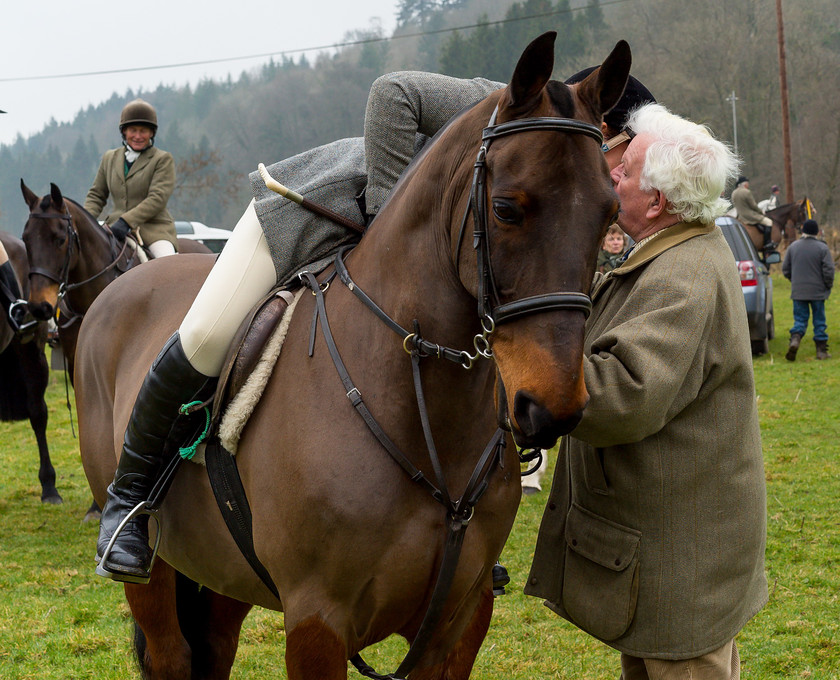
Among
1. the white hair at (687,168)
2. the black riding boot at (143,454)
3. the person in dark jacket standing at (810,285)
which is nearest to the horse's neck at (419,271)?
the white hair at (687,168)

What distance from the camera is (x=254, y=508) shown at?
254cm

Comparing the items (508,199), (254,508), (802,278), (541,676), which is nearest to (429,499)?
(254,508)

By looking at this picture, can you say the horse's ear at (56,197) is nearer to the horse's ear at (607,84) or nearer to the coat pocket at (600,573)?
the coat pocket at (600,573)

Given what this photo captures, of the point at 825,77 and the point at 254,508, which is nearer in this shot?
the point at 254,508

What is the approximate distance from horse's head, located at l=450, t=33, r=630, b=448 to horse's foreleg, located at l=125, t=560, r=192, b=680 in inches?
85.8

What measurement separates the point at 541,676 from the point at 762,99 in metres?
44.7

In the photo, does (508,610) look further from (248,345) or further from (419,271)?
(419,271)

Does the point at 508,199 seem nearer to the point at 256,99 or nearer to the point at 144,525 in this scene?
the point at 144,525

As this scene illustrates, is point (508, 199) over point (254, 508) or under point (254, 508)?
over

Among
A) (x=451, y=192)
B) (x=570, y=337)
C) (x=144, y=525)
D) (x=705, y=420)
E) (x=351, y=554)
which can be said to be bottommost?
(x=144, y=525)

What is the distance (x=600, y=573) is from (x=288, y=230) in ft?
4.68

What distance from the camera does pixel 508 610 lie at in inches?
205

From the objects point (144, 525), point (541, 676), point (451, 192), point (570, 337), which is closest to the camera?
point (570, 337)

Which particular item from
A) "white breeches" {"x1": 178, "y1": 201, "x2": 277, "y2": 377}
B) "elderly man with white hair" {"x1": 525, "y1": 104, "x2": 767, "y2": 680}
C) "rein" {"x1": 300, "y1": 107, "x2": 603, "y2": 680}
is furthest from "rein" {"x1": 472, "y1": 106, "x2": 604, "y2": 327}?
"white breeches" {"x1": 178, "y1": 201, "x2": 277, "y2": 377}
